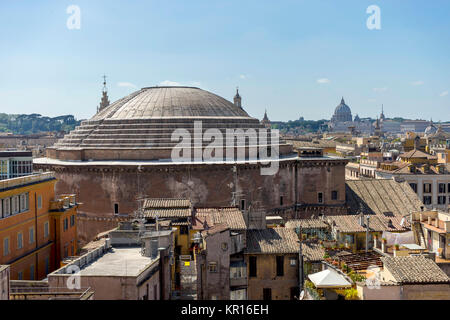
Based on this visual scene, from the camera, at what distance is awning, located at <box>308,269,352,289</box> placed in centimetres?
1606

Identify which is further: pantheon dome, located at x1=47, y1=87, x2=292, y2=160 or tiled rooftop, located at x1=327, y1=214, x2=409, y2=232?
pantheon dome, located at x1=47, y1=87, x2=292, y2=160

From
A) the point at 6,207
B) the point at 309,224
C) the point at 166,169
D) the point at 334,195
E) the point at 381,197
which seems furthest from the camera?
the point at 381,197

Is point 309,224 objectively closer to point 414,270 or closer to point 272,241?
point 272,241

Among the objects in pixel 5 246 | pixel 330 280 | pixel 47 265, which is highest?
pixel 5 246

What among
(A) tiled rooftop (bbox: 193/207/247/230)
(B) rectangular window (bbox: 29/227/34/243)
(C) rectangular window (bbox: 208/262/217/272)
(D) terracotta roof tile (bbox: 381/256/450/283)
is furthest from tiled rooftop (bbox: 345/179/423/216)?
(B) rectangular window (bbox: 29/227/34/243)

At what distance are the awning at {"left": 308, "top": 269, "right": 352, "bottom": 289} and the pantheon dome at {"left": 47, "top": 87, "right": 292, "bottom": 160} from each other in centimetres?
2250

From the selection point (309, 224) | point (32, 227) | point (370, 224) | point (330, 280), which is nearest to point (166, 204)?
point (32, 227)

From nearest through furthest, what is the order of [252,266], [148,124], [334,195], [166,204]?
[252,266] → [166,204] → [148,124] → [334,195]

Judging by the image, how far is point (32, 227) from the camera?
917 inches

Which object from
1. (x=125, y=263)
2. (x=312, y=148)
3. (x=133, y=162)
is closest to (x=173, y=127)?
(x=133, y=162)

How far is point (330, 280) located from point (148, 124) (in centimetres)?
2668

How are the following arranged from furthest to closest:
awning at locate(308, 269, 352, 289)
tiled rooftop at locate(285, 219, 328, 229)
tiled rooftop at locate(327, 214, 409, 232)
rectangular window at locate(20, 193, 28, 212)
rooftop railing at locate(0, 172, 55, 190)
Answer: tiled rooftop at locate(285, 219, 328, 229) < tiled rooftop at locate(327, 214, 409, 232) < rectangular window at locate(20, 193, 28, 212) < rooftop railing at locate(0, 172, 55, 190) < awning at locate(308, 269, 352, 289)

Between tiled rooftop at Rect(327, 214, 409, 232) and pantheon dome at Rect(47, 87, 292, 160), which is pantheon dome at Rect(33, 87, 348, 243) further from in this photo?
tiled rooftop at Rect(327, 214, 409, 232)
